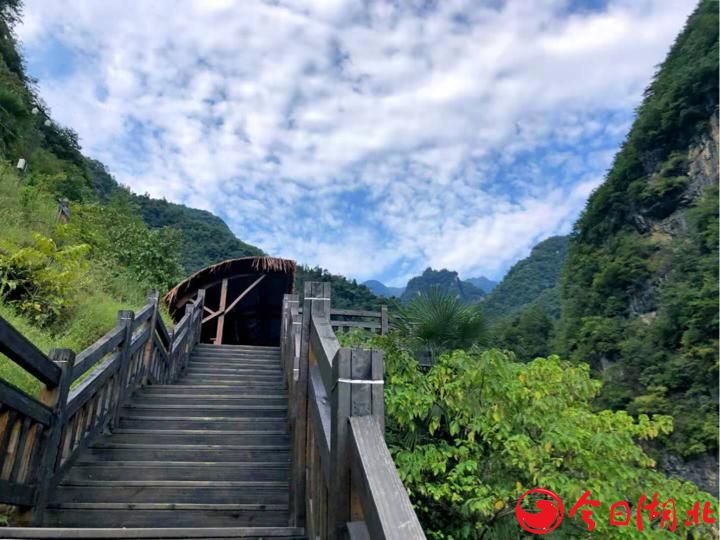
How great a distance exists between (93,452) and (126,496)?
64cm

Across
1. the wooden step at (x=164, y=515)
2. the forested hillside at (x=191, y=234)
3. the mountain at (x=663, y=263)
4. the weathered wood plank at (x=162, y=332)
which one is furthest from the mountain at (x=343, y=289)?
the wooden step at (x=164, y=515)

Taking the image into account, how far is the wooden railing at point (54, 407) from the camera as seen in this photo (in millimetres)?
2203

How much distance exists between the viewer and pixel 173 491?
9.94 feet

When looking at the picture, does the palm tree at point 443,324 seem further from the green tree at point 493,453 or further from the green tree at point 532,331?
the green tree at point 532,331

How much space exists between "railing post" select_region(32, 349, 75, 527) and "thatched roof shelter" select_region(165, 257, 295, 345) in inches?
303

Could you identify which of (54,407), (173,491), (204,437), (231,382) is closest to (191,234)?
(231,382)

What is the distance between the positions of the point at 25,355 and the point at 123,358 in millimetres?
1783

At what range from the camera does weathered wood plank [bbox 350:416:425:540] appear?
962 millimetres

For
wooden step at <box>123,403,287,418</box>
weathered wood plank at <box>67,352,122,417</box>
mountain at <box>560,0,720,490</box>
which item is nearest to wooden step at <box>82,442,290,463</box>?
weathered wood plank at <box>67,352,122,417</box>

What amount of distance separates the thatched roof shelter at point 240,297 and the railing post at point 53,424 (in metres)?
7.71

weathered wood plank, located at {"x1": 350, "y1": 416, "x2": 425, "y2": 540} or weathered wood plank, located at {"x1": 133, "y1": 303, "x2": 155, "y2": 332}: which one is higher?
weathered wood plank, located at {"x1": 133, "y1": 303, "x2": 155, "y2": 332}

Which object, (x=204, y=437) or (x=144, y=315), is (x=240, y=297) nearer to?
(x=144, y=315)

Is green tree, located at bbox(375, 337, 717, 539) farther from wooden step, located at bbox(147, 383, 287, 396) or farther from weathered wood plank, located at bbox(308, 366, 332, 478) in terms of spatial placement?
weathered wood plank, located at bbox(308, 366, 332, 478)

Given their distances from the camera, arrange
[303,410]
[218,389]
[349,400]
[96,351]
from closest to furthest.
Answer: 1. [349,400]
2. [303,410]
3. [96,351]
4. [218,389]
